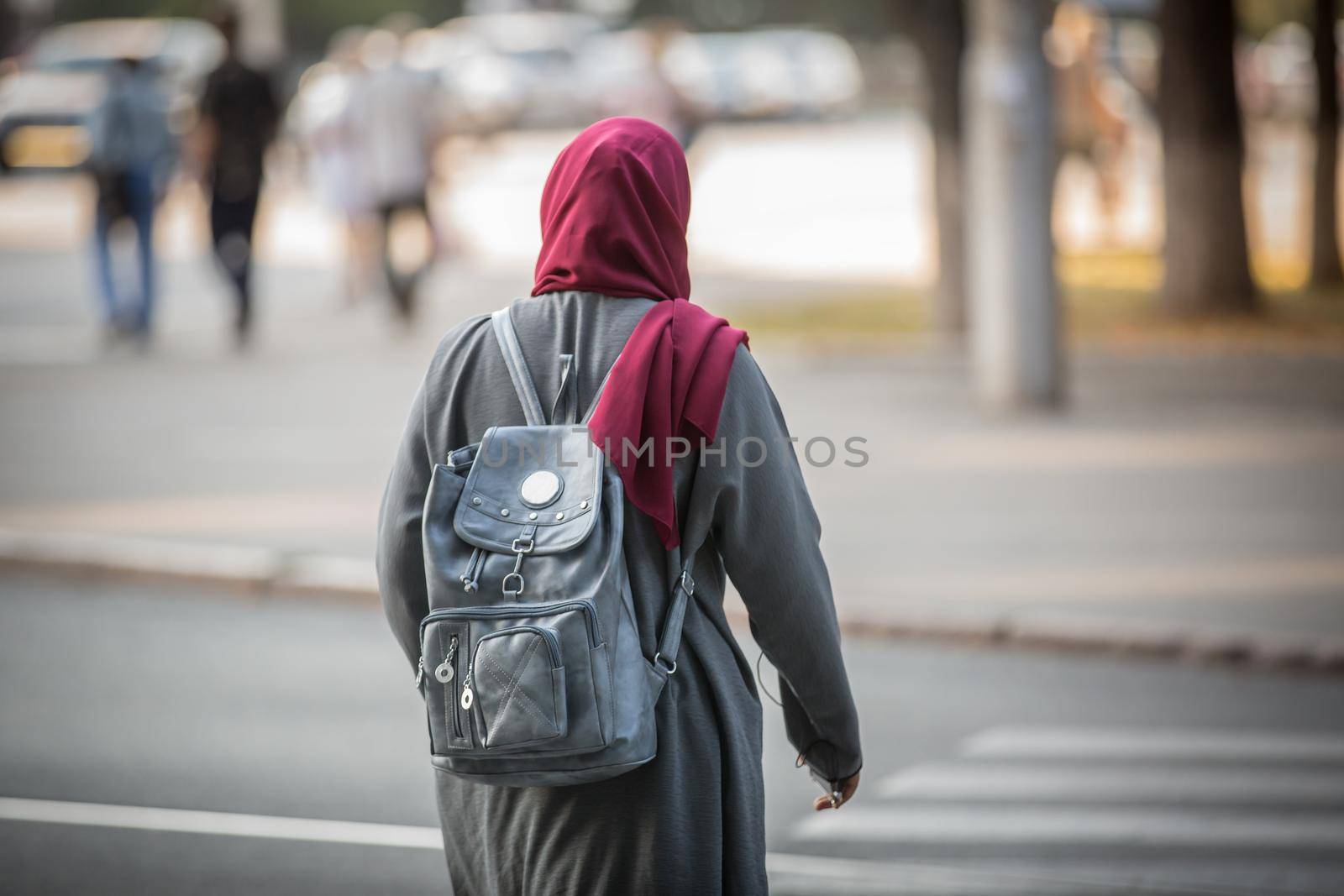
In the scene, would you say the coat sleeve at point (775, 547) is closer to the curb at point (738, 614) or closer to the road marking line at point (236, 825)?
the road marking line at point (236, 825)

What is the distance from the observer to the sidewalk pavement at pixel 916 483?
740cm

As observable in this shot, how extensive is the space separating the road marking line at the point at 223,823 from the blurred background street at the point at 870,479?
0.05 ft

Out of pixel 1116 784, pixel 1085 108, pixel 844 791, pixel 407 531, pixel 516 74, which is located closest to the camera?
pixel 407 531

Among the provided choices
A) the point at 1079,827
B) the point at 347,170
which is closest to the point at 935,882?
the point at 1079,827

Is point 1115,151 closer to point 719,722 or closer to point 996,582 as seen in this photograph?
point 996,582

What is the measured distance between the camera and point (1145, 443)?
1012 centimetres

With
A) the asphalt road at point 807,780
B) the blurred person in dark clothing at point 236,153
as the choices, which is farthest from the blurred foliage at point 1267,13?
the asphalt road at point 807,780

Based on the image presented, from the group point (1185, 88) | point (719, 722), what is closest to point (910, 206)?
point (1185, 88)

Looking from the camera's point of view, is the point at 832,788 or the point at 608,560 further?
the point at 832,788

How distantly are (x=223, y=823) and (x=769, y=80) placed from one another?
3563 cm

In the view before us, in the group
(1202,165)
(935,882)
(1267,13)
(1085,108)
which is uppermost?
(1085,108)

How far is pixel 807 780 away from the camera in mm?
5863

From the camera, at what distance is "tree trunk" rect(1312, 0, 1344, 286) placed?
15.4m

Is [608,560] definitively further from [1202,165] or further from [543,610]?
[1202,165]
